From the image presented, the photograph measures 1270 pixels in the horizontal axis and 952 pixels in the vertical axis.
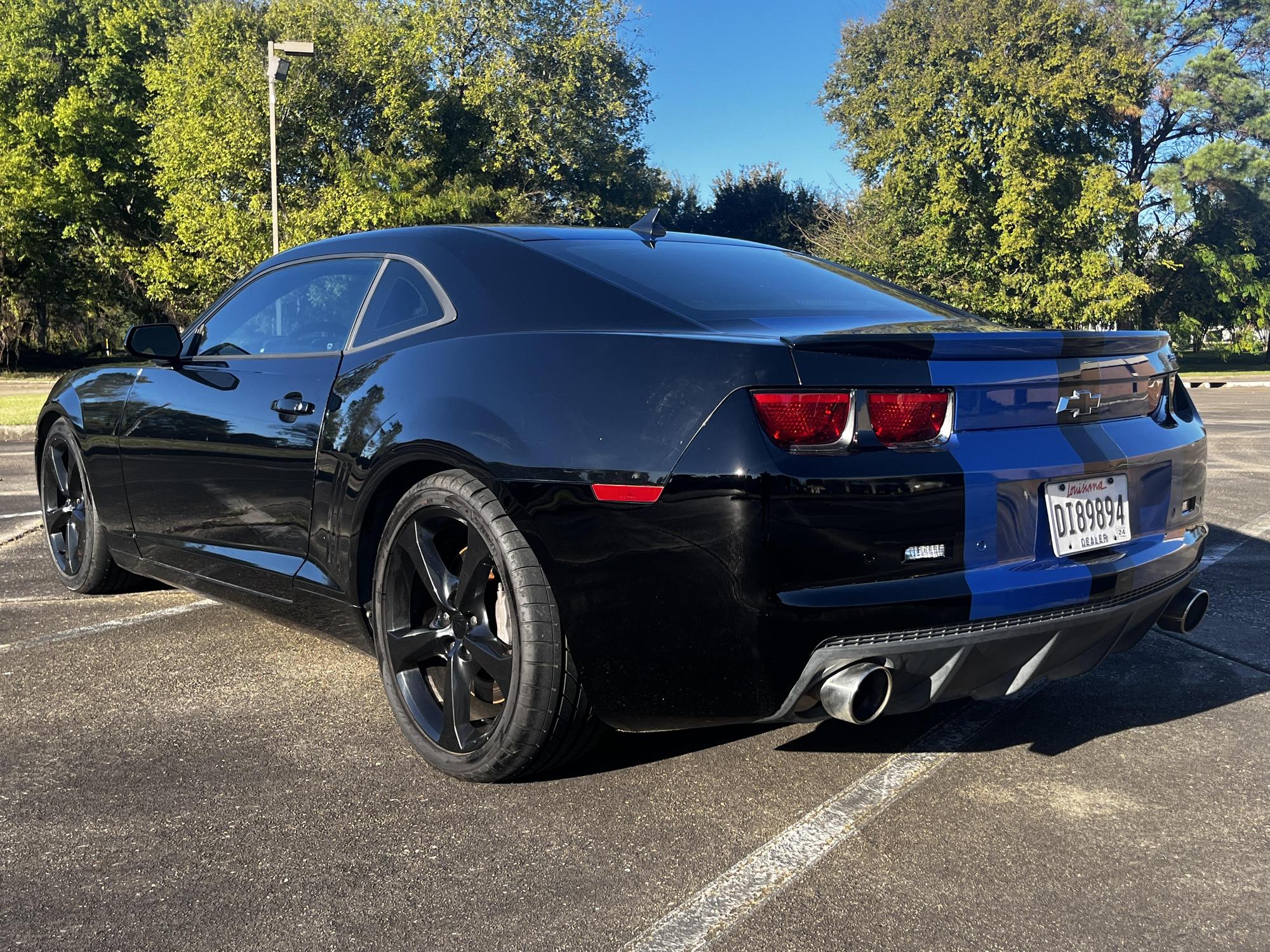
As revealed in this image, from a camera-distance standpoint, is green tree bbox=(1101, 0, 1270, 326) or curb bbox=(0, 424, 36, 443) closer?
curb bbox=(0, 424, 36, 443)

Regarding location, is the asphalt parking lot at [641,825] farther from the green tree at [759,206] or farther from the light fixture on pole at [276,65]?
the green tree at [759,206]

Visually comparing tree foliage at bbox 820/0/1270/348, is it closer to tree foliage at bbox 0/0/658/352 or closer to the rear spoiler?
tree foliage at bbox 0/0/658/352

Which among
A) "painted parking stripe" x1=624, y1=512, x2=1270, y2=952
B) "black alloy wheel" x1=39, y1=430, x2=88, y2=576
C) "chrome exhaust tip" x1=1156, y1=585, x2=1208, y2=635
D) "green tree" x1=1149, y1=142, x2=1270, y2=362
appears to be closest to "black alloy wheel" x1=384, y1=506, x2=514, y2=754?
"painted parking stripe" x1=624, y1=512, x2=1270, y2=952

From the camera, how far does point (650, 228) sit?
373 centimetres

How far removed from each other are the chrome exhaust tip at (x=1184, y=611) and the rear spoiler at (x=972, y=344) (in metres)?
0.68

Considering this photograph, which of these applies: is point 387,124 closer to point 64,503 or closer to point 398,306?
point 64,503

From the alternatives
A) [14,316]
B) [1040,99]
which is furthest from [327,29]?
[1040,99]

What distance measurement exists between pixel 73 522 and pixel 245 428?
194 cm

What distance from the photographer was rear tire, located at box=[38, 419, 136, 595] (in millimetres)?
4777

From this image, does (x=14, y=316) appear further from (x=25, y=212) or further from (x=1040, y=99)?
(x=1040, y=99)

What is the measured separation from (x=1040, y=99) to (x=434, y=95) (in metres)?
19.6

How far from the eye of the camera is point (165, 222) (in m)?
30.7

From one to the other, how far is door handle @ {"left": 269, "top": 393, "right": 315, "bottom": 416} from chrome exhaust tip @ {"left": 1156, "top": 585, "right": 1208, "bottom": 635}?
245 centimetres

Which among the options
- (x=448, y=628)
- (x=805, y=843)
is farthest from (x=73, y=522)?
(x=805, y=843)
